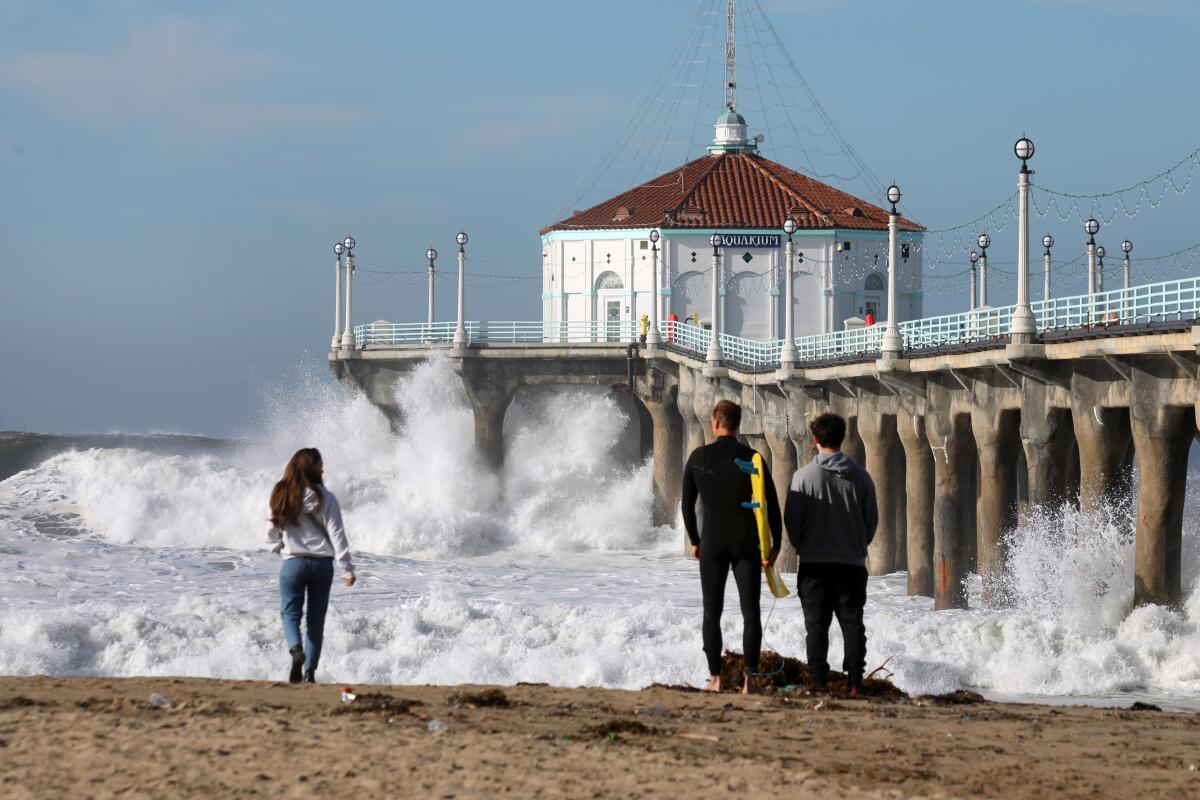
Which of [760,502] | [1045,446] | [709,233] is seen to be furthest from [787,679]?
[709,233]

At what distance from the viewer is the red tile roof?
198 ft

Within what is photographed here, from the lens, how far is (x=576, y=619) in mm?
24172

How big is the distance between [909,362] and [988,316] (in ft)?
8.99

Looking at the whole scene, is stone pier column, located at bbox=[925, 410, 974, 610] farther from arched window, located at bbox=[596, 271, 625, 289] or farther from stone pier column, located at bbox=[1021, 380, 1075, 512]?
arched window, located at bbox=[596, 271, 625, 289]

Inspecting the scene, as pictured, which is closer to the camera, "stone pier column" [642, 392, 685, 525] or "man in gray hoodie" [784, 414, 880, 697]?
"man in gray hoodie" [784, 414, 880, 697]

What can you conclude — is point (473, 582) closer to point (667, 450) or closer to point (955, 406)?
point (955, 406)

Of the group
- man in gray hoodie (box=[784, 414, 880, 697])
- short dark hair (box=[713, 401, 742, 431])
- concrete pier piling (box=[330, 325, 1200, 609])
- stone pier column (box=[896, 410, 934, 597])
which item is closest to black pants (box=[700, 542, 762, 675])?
man in gray hoodie (box=[784, 414, 880, 697])

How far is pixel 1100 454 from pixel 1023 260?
114 inches

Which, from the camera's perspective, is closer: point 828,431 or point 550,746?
point 550,746

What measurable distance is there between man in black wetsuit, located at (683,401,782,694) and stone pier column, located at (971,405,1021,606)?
1738cm

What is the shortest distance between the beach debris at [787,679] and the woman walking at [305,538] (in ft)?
8.67

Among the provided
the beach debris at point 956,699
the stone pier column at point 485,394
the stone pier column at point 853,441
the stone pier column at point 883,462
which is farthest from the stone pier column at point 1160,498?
the stone pier column at point 485,394

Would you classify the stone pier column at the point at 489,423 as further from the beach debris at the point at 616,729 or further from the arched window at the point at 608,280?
the beach debris at the point at 616,729

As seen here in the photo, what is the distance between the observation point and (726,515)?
11.4m
